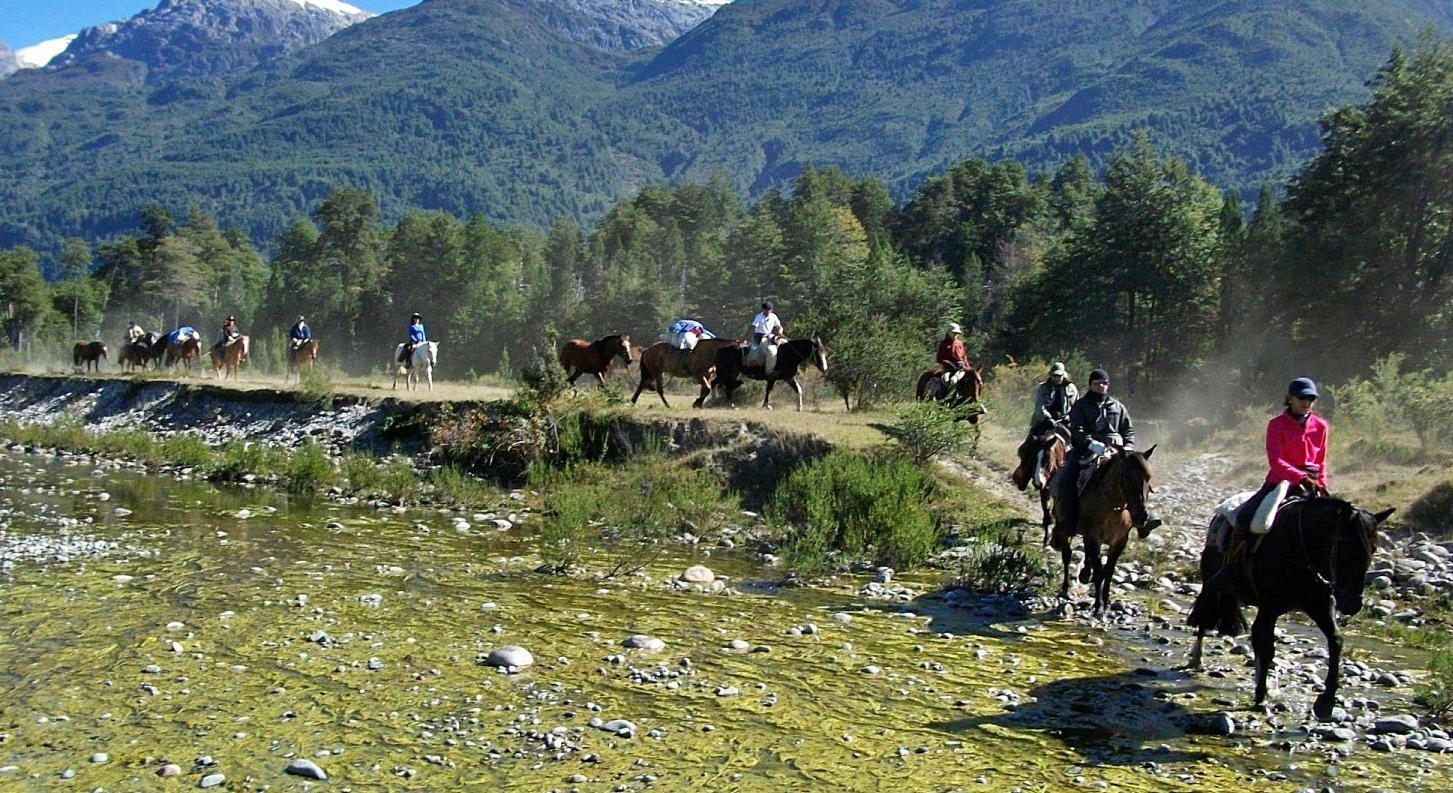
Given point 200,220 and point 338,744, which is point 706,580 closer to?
point 338,744

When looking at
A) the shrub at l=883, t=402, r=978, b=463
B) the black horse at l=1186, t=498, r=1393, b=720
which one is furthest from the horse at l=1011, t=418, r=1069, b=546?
the black horse at l=1186, t=498, r=1393, b=720

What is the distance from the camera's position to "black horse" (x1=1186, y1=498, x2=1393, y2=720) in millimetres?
8742

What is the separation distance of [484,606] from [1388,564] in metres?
11.7

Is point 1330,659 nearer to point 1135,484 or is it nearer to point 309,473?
point 1135,484

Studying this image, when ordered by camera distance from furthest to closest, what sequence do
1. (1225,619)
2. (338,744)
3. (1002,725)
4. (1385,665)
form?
(1385,665) < (1225,619) < (1002,725) < (338,744)

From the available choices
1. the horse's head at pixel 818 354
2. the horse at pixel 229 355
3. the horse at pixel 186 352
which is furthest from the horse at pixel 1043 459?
the horse at pixel 186 352

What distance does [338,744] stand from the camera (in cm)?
803

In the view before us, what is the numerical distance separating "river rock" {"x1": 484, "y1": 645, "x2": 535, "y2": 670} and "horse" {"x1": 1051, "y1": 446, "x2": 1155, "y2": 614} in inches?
259

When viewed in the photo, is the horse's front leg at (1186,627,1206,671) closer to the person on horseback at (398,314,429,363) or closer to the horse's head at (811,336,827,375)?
the horse's head at (811,336,827,375)

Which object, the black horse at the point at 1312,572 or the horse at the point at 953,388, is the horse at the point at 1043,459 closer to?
the horse at the point at 953,388

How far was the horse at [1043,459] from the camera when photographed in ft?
51.9


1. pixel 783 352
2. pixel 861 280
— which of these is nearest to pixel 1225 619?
pixel 783 352

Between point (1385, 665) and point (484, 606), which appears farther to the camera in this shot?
point (484, 606)

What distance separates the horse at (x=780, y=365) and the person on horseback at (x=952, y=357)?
9.30 feet
